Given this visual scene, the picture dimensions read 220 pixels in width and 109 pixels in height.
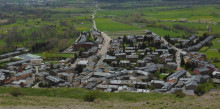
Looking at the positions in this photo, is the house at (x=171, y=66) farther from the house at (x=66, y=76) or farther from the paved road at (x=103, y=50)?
the house at (x=66, y=76)

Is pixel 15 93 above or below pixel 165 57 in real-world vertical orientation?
above

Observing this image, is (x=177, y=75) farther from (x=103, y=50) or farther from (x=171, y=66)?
(x=103, y=50)

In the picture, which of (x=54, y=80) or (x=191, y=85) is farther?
(x=54, y=80)

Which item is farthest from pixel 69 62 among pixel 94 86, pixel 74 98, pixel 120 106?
pixel 120 106

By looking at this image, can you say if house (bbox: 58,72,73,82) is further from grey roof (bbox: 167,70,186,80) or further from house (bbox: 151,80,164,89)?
grey roof (bbox: 167,70,186,80)

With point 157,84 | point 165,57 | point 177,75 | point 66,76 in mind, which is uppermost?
point 165,57

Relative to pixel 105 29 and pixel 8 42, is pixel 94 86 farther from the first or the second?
pixel 105 29

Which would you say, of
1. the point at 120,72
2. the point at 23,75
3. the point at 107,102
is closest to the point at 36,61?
the point at 23,75

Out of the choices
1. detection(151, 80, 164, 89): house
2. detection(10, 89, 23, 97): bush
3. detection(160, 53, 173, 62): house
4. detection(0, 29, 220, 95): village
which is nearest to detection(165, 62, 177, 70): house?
detection(0, 29, 220, 95): village
